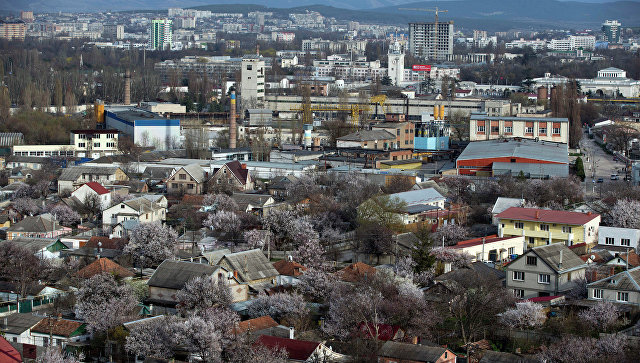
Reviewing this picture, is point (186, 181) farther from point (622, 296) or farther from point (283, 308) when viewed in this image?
point (622, 296)

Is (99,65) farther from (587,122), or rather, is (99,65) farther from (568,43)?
(568,43)

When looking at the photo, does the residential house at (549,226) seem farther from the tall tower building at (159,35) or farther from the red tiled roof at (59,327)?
the tall tower building at (159,35)

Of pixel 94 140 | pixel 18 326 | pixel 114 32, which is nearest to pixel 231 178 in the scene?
pixel 94 140

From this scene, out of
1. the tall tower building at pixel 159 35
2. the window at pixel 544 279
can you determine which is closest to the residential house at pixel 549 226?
the window at pixel 544 279

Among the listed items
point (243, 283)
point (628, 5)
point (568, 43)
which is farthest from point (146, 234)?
point (628, 5)

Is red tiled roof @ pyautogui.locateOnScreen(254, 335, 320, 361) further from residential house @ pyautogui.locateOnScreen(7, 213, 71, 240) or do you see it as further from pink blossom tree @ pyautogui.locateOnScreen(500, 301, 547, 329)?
residential house @ pyautogui.locateOnScreen(7, 213, 71, 240)
